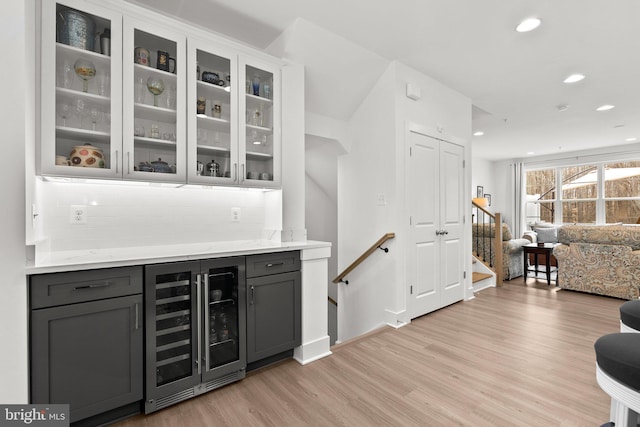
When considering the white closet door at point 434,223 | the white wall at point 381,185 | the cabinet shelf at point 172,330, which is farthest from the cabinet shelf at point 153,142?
the white closet door at point 434,223

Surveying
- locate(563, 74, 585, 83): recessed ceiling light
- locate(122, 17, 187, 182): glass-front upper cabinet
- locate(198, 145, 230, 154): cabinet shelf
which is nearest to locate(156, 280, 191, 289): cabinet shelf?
locate(122, 17, 187, 182): glass-front upper cabinet

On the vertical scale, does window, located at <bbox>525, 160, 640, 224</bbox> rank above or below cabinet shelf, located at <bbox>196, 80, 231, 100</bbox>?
below

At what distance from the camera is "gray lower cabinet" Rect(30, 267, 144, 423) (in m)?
1.49

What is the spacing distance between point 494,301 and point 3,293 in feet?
15.8

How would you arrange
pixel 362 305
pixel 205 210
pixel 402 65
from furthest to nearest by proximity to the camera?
pixel 362 305 → pixel 402 65 → pixel 205 210

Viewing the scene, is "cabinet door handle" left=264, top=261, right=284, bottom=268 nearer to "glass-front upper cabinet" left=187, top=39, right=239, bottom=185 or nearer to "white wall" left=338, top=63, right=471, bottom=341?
"glass-front upper cabinet" left=187, top=39, right=239, bottom=185

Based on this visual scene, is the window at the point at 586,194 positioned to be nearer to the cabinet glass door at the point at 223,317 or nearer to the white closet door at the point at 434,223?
the white closet door at the point at 434,223

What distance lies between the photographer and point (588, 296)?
4.44 meters

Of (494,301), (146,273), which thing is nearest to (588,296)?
(494,301)

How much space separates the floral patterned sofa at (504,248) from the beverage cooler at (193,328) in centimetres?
496

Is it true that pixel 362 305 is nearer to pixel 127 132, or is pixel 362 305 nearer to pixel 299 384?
pixel 299 384

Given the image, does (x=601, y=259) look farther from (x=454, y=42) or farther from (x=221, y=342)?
(x=221, y=342)

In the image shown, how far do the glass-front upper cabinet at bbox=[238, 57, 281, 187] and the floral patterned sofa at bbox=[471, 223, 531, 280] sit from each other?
15.1 feet

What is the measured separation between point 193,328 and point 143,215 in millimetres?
980
